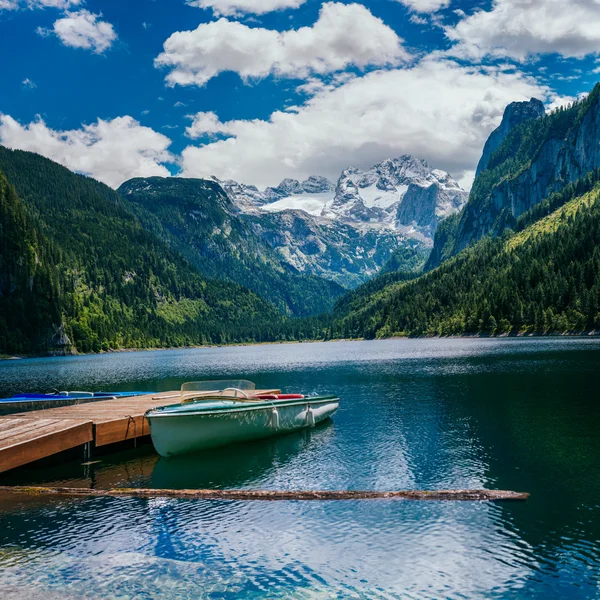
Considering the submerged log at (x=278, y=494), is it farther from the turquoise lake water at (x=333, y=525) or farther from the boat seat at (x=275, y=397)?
the boat seat at (x=275, y=397)

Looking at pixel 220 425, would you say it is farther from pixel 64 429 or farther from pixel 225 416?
pixel 64 429

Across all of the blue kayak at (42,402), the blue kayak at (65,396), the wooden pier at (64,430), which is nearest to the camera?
the wooden pier at (64,430)

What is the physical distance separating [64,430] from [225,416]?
10.7 meters

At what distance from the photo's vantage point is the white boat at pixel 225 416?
3844cm

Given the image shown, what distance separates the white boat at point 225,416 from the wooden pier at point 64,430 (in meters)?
3.47

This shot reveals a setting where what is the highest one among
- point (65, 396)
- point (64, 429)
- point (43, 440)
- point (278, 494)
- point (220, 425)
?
point (64, 429)

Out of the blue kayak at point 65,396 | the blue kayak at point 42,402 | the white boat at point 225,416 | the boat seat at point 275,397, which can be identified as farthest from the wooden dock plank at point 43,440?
the blue kayak at point 65,396

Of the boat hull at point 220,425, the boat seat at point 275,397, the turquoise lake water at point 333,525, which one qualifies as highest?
the boat seat at point 275,397

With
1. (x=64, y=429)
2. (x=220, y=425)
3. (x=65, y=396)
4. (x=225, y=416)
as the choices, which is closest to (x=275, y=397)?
(x=225, y=416)

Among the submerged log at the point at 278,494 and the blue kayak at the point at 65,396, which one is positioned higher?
the blue kayak at the point at 65,396

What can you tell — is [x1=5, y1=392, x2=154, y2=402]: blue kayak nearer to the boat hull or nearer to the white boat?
the white boat

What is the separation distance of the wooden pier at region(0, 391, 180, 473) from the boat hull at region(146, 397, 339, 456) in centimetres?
419

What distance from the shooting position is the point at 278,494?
28828 millimetres

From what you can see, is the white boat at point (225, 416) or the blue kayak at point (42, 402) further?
the blue kayak at point (42, 402)
